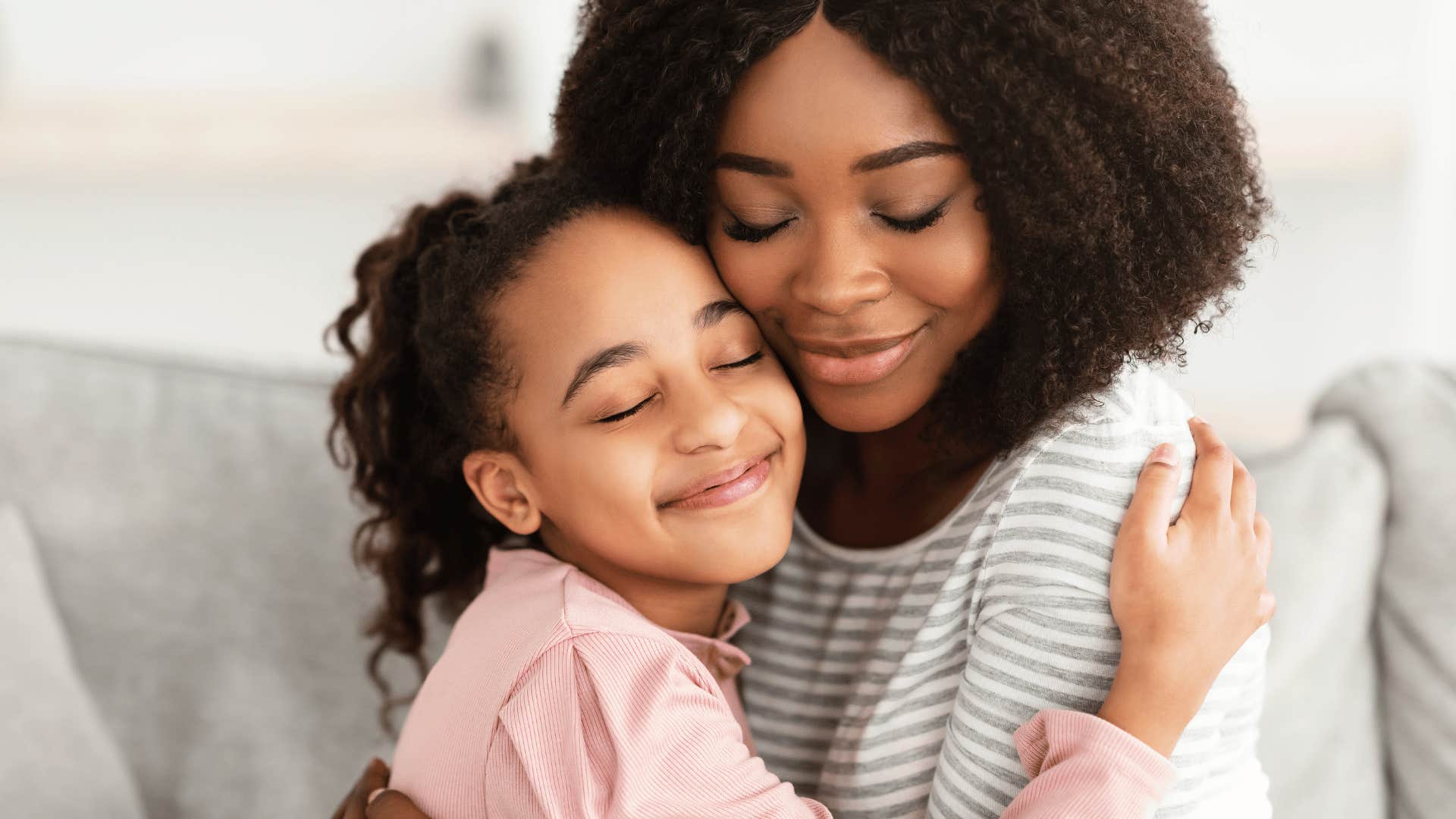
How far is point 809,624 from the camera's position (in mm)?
1333

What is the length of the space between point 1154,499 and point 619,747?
0.47m

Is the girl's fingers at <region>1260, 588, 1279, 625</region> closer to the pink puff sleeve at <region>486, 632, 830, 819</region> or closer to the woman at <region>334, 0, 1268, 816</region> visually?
the woman at <region>334, 0, 1268, 816</region>

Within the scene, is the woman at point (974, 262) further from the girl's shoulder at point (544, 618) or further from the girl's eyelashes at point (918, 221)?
the girl's shoulder at point (544, 618)

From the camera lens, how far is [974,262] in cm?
107

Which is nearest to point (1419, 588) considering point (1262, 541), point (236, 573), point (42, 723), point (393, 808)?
point (1262, 541)

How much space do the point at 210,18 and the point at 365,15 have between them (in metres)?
0.34

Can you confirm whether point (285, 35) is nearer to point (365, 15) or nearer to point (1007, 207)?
point (365, 15)

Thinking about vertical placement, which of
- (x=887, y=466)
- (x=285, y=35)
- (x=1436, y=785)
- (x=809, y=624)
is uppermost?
(x=285, y=35)

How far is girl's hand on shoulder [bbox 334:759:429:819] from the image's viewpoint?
3.78ft

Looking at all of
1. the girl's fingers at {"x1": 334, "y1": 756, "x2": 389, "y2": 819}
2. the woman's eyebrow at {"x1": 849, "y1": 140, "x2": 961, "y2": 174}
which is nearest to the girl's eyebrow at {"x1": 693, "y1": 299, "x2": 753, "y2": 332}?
the woman's eyebrow at {"x1": 849, "y1": 140, "x2": 961, "y2": 174}

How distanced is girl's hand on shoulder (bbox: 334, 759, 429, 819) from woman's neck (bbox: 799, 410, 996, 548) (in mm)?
501

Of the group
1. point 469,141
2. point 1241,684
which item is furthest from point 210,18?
point 1241,684

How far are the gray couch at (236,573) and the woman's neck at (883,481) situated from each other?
0.55 metres

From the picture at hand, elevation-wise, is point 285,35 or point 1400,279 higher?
point 285,35
